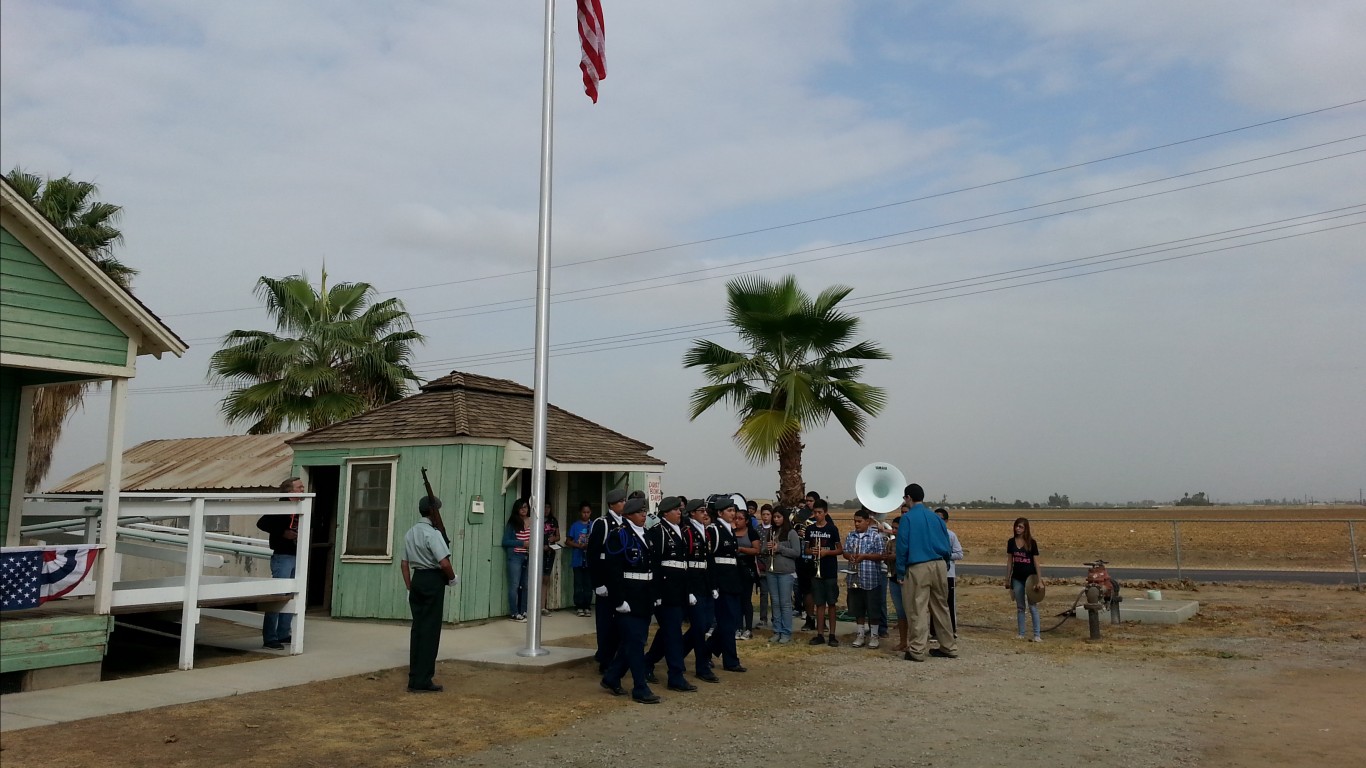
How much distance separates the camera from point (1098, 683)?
9.22 meters

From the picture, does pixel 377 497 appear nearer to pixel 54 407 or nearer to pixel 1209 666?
pixel 1209 666

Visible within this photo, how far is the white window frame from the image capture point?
516 inches

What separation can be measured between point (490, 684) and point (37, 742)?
3.66 m

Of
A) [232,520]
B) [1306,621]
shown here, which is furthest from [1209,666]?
[232,520]

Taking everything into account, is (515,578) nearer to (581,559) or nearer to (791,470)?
(581,559)

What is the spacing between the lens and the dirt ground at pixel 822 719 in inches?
254

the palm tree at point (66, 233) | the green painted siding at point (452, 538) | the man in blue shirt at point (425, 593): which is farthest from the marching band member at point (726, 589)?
the palm tree at point (66, 233)

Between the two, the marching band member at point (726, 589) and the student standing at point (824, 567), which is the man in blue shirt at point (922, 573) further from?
the marching band member at point (726, 589)

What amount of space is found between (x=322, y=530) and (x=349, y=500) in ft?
6.37

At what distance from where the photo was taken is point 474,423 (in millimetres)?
13344

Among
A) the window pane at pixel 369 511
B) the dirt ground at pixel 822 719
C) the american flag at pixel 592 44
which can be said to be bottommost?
the dirt ground at pixel 822 719

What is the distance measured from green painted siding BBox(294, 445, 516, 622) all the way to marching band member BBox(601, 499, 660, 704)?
181 inches

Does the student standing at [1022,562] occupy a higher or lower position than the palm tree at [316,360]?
lower

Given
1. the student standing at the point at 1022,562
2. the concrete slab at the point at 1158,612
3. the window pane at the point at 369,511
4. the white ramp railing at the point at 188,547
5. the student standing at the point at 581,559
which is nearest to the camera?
the white ramp railing at the point at 188,547
